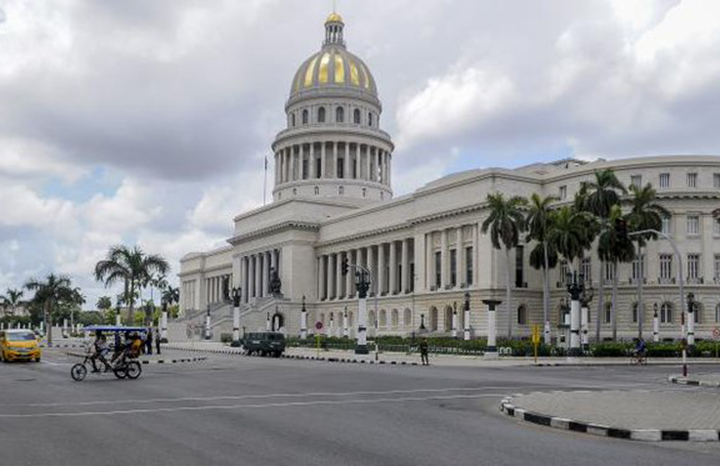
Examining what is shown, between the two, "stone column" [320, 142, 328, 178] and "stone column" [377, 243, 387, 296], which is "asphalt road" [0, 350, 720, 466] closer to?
"stone column" [377, 243, 387, 296]

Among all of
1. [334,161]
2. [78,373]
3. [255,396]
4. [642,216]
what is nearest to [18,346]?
[78,373]

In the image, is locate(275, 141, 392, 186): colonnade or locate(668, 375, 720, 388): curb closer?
locate(668, 375, 720, 388): curb

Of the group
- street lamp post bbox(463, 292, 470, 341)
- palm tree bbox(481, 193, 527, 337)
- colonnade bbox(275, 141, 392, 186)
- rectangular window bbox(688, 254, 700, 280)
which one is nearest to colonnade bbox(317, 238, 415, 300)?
colonnade bbox(275, 141, 392, 186)

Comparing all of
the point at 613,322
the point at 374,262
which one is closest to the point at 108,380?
the point at 613,322

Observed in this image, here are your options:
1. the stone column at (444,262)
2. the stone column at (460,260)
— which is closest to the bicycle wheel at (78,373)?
the stone column at (460,260)

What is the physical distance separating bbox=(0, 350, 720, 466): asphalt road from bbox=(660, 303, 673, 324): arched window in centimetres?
4723

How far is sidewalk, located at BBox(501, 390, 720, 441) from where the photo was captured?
14773 millimetres

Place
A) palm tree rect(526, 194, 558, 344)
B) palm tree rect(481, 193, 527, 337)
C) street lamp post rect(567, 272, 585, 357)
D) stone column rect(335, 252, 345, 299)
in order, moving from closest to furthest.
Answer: street lamp post rect(567, 272, 585, 357) → palm tree rect(526, 194, 558, 344) → palm tree rect(481, 193, 527, 337) → stone column rect(335, 252, 345, 299)

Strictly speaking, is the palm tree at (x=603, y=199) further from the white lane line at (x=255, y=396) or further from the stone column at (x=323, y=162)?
the stone column at (x=323, y=162)

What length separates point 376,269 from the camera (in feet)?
340

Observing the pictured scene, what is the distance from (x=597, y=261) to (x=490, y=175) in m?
12.9

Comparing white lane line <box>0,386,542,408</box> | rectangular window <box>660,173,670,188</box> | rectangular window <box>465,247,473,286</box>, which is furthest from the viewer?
rectangular window <box>465,247,473,286</box>

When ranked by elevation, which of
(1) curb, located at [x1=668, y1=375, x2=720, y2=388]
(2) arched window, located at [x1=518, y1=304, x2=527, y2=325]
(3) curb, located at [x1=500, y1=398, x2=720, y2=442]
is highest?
(2) arched window, located at [x1=518, y1=304, x2=527, y2=325]

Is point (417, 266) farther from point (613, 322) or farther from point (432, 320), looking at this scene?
point (613, 322)
